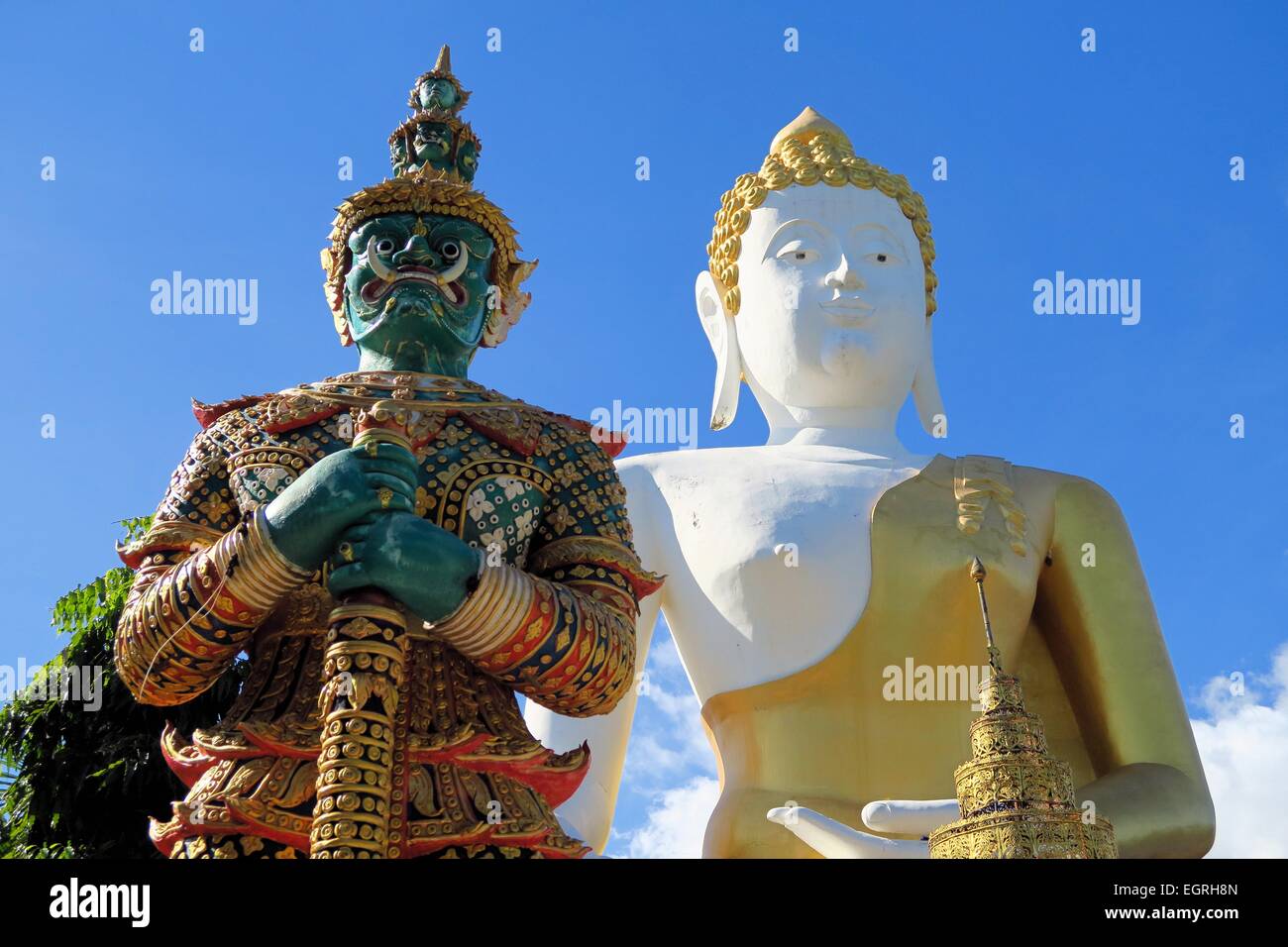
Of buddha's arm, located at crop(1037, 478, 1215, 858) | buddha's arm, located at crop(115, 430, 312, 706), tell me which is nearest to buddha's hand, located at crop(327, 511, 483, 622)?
buddha's arm, located at crop(115, 430, 312, 706)

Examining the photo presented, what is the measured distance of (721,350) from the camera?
8.62 meters

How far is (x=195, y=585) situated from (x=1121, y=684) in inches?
176

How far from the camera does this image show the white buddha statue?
23.3 feet

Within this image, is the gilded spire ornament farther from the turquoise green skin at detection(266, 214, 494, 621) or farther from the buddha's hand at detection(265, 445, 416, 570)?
the buddha's hand at detection(265, 445, 416, 570)

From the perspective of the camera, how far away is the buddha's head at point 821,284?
8.10 metres

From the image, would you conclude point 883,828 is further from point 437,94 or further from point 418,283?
point 437,94

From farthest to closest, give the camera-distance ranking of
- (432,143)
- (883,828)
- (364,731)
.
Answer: (883,828)
(432,143)
(364,731)

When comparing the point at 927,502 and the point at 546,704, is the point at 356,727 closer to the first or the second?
the point at 546,704

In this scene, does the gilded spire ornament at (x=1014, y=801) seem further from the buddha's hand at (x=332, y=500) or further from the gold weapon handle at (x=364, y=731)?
the buddha's hand at (x=332, y=500)

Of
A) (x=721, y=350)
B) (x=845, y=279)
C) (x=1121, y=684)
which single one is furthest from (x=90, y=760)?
(x=1121, y=684)

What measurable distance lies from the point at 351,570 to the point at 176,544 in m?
0.66

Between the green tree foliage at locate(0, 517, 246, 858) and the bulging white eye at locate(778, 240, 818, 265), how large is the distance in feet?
13.5

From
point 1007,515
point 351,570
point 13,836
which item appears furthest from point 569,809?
point 13,836

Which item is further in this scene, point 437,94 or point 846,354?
point 846,354
